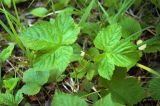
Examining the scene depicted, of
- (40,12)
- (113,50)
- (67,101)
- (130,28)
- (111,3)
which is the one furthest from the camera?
(40,12)

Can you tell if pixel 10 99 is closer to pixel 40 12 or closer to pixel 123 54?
pixel 123 54

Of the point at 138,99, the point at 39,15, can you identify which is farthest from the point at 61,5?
the point at 138,99

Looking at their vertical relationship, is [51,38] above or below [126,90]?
above

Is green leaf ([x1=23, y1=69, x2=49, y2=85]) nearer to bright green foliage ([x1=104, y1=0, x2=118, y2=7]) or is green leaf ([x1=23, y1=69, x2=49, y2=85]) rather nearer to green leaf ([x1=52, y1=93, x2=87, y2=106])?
green leaf ([x1=52, y1=93, x2=87, y2=106])

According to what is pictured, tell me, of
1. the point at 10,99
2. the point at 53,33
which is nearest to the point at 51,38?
the point at 53,33

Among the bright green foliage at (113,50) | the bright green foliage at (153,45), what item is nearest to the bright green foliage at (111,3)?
the bright green foliage at (153,45)

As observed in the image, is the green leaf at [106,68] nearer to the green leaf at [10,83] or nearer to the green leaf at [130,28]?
the green leaf at [130,28]
